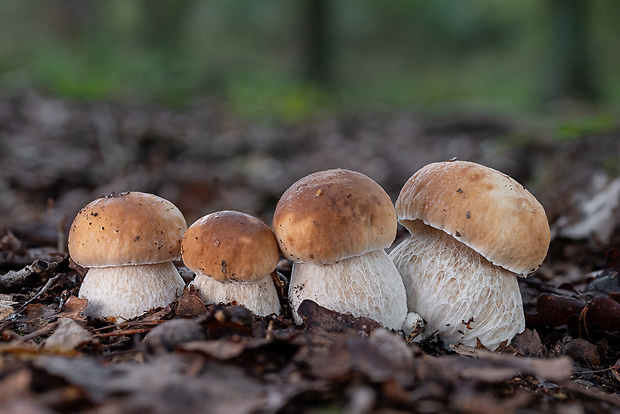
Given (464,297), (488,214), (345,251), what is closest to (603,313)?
(464,297)

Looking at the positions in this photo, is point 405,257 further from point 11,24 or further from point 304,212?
point 11,24

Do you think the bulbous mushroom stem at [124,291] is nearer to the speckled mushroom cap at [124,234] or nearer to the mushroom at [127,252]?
the mushroom at [127,252]

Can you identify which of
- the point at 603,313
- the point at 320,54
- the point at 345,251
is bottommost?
the point at 603,313

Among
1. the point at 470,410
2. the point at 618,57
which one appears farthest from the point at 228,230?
the point at 618,57

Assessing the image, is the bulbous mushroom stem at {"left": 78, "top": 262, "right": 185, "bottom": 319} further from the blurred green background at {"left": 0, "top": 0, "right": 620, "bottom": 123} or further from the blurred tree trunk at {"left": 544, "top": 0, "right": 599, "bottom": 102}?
the blurred tree trunk at {"left": 544, "top": 0, "right": 599, "bottom": 102}

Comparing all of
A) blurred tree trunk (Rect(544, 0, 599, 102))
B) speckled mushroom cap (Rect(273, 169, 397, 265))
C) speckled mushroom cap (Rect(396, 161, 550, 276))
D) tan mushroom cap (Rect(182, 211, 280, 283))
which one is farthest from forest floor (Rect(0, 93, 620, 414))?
blurred tree trunk (Rect(544, 0, 599, 102))

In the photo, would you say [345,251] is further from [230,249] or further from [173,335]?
[173,335]
